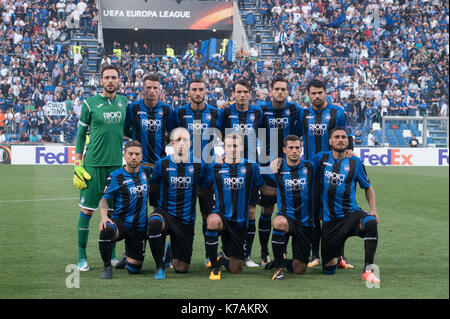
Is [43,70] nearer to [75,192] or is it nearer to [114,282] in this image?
[75,192]

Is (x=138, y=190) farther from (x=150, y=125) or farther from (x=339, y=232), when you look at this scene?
(x=339, y=232)

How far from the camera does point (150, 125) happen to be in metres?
6.80


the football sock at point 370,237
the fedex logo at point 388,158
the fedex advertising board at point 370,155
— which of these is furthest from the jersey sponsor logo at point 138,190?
the fedex logo at point 388,158

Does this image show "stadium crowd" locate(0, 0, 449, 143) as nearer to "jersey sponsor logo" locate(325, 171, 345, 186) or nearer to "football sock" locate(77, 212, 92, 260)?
"football sock" locate(77, 212, 92, 260)

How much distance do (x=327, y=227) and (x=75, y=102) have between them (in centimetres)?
1847

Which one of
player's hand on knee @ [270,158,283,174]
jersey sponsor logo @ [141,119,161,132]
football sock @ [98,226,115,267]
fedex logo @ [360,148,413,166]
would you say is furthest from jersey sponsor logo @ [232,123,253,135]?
fedex logo @ [360,148,413,166]

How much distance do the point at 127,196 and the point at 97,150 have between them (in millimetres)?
662

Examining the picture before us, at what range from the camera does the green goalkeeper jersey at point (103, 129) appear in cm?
661

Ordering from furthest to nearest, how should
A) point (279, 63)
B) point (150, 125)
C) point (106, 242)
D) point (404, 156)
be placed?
1. point (279, 63)
2. point (404, 156)
3. point (150, 125)
4. point (106, 242)

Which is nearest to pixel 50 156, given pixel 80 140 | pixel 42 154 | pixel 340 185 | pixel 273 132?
pixel 42 154

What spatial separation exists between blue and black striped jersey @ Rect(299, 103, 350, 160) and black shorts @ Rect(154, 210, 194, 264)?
1.61 metres

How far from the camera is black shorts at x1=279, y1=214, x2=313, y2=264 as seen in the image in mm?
6254

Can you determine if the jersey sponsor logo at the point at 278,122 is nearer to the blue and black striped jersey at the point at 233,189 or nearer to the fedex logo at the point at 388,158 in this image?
the blue and black striped jersey at the point at 233,189

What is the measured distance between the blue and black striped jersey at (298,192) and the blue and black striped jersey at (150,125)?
1.31 meters
